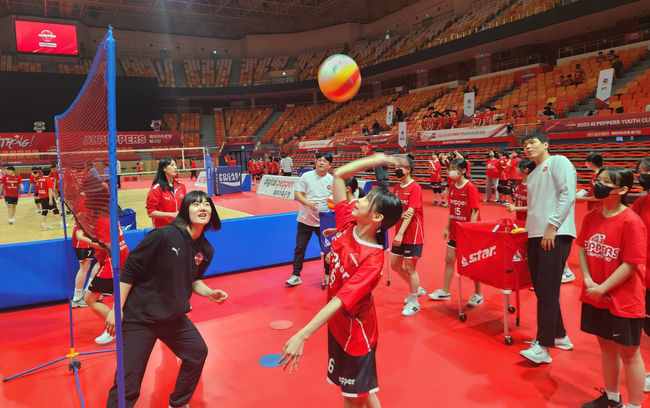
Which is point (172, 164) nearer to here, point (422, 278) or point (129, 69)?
point (422, 278)

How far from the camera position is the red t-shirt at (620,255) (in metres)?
2.44

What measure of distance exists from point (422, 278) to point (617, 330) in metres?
3.37

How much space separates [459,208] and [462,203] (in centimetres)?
8

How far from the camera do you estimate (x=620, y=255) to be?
2.50 meters

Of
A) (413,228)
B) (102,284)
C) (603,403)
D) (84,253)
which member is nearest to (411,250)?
(413,228)

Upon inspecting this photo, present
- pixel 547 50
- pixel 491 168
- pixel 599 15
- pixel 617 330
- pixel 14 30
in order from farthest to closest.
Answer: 1. pixel 14 30
2. pixel 547 50
3. pixel 599 15
4. pixel 491 168
5. pixel 617 330

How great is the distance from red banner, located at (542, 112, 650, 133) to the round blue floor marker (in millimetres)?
13494

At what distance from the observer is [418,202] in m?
4.53

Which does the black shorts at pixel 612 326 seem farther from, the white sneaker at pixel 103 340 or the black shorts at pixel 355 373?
the white sneaker at pixel 103 340

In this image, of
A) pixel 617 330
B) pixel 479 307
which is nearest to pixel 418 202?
pixel 479 307

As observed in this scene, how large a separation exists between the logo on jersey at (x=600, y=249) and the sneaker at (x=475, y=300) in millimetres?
2107

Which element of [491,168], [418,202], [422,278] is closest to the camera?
[418,202]

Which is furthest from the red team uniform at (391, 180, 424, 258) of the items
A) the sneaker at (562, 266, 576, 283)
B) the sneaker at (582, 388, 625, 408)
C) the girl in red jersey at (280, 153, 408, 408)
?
the girl in red jersey at (280, 153, 408, 408)

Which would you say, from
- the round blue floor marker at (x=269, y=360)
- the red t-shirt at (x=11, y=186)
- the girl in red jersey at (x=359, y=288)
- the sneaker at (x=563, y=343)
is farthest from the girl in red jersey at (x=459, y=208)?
the red t-shirt at (x=11, y=186)
